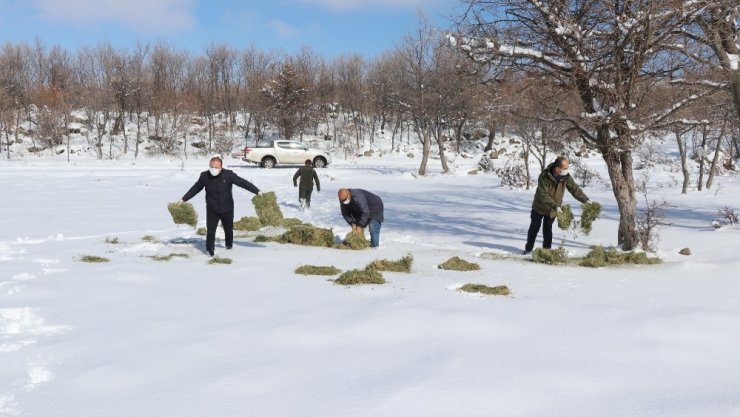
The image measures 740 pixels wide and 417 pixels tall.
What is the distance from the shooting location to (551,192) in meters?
8.65

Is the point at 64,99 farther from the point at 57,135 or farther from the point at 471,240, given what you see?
the point at 471,240

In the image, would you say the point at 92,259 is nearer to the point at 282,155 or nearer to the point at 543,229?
the point at 543,229

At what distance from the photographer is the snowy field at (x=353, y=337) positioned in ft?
9.83

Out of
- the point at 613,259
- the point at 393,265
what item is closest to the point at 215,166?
the point at 393,265

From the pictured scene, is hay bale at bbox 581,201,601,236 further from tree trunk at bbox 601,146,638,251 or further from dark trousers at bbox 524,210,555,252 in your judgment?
dark trousers at bbox 524,210,555,252

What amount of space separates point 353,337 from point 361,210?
5.10m

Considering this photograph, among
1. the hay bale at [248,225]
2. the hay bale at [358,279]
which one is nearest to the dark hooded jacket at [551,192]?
the hay bale at [358,279]

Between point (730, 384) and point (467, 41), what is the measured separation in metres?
6.09

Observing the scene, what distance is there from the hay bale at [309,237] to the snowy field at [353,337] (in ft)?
2.37

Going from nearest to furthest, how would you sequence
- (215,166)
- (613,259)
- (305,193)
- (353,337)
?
(353,337)
(613,259)
(215,166)
(305,193)

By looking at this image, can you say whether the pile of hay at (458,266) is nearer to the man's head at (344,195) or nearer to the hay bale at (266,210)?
the man's head at (344,195)

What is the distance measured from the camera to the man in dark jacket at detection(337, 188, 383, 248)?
352 inches

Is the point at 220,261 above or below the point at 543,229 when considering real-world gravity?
below

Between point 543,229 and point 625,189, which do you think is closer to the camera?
point 625,189
